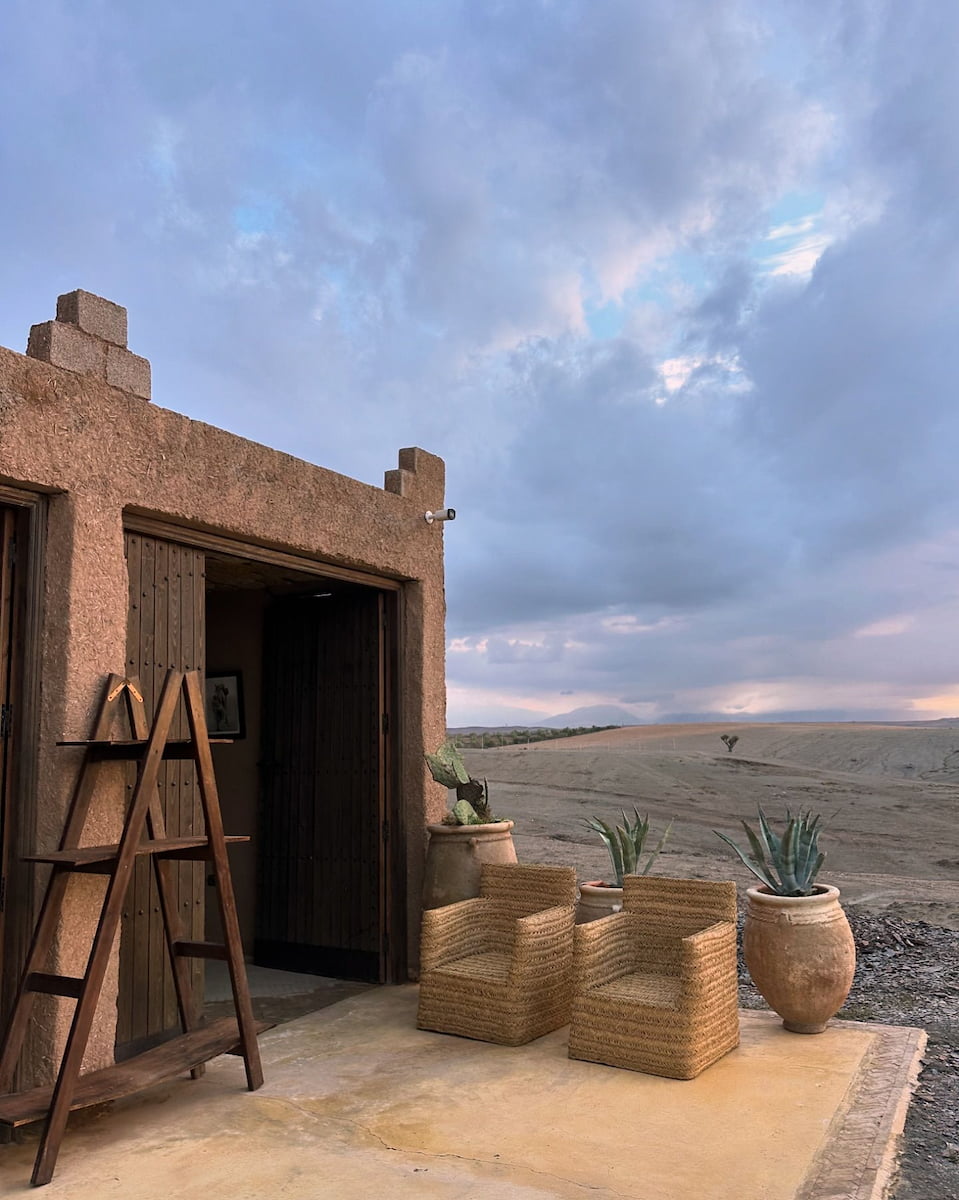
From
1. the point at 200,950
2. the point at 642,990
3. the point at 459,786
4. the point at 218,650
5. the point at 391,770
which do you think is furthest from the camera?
the point at 218,650

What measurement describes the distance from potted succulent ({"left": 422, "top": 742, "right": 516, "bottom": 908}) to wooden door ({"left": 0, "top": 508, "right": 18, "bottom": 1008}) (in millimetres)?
2369

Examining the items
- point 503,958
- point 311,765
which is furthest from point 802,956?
point 311,765

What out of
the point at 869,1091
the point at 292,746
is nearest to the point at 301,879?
the point at 292,746

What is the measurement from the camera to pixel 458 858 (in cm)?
533

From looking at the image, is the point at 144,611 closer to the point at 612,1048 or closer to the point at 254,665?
the point at 254,665

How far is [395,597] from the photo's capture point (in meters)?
5.98

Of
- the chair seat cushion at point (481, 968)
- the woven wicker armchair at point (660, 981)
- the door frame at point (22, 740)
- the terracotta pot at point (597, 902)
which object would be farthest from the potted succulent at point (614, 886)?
the door frame at point (22, 740)

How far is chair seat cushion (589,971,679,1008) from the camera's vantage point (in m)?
4.02

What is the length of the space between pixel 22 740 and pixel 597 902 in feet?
9.46

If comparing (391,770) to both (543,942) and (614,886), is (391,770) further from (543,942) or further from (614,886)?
(543,942)

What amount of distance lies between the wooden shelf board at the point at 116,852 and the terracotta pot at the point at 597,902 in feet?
6.41

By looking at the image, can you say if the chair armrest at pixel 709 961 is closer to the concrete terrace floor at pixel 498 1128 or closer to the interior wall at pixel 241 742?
the concrete terrace floor at pixel 498 1128

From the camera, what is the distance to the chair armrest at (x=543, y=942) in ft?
14.4

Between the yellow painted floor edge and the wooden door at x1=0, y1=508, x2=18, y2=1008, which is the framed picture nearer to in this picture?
the wooden door at x1=0, y1=508, x2=18, y2=1008
